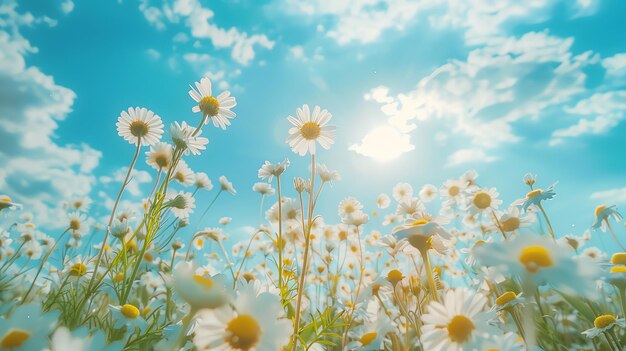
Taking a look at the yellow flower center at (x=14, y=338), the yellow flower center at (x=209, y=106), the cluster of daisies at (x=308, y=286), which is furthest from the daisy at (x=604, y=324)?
the yellow flower center at (x=209, y=106)

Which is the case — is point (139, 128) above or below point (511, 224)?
above

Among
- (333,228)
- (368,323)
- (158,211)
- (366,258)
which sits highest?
(333,228)

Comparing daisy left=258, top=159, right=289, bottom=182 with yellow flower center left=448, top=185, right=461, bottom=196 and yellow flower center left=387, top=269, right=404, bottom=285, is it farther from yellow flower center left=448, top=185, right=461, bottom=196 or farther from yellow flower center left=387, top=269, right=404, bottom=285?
yellow flower center left=448, top=185, right=461, bottom=196

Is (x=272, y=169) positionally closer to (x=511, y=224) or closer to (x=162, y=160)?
(x=162, y=160)

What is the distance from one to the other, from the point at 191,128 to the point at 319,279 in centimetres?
177

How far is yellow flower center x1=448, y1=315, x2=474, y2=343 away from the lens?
0.84m

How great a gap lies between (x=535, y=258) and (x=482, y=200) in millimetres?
1613

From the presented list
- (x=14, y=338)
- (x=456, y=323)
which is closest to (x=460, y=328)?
(x=456, y=323)

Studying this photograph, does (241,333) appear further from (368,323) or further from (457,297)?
(368,323)

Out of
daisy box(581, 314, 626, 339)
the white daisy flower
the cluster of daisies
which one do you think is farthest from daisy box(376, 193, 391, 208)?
daisy box(581, 314, 626, 339)

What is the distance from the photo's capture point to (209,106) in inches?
73.8

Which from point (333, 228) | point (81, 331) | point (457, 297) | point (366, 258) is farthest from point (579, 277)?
point (366, 258)

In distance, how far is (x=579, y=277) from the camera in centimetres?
61

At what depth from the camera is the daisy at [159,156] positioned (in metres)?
1.97
